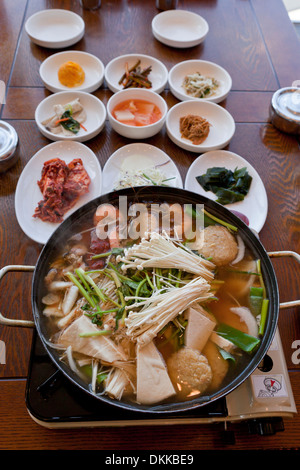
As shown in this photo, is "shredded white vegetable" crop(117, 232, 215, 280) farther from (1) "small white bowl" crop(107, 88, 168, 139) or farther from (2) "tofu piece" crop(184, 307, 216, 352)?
(1) "small white bowl" crop(107, 88, 168, 139)

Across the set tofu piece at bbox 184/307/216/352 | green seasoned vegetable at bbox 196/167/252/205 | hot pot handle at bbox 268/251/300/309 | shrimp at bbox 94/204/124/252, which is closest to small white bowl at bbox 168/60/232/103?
green seasoned vegetable at bbox 196/167/252/205

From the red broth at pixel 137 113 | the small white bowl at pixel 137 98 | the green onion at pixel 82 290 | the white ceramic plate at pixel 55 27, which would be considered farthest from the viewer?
the white ceramic plate at pixel 55 27

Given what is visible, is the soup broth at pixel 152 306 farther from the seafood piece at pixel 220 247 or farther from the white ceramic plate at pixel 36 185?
the white ceramic plate at pixel 36 185

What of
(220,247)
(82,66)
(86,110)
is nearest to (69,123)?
(86,110)

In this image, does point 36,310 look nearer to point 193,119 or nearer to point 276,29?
point 193,119

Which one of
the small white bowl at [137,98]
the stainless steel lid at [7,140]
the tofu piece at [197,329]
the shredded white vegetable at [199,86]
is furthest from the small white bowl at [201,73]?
the tofu piece at [197,329]

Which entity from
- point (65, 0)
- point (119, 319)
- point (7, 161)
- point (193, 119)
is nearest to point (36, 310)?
point (119, 319)

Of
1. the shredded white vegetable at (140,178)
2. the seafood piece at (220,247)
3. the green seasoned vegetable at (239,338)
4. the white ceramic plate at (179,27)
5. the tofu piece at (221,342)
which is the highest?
the white ceramic plate at (179,27)
